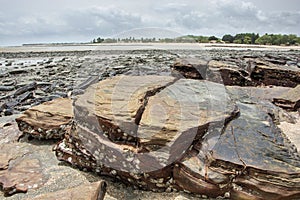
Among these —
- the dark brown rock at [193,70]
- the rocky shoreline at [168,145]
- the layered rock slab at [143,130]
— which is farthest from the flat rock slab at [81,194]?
the dark brown rock at [193,70]

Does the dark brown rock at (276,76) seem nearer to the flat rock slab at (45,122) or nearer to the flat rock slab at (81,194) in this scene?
the flat rock slab at (45,122)

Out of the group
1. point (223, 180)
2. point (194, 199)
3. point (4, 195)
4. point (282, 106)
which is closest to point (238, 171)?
point (223, 180)

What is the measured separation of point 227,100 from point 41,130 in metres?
2.22

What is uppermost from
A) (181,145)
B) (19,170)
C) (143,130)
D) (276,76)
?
(143,130)

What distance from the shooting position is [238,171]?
1899 millimetres

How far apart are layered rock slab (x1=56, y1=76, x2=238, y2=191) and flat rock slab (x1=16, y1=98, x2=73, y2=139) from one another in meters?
0.45

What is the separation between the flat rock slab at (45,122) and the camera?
305cm

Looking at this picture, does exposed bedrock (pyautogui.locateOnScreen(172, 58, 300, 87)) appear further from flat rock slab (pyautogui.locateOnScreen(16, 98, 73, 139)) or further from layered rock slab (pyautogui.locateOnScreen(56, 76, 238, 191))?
flat rock slab (pyautogui.locateOnScreen(16, 98, 73, 139))

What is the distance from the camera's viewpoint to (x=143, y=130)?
6.98ft

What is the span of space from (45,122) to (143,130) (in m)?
1.55

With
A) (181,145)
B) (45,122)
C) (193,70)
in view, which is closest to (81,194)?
(181,145)

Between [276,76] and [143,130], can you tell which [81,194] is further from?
[276,76]

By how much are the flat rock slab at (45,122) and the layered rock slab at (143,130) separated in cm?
45

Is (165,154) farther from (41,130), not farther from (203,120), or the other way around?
(41,130)
